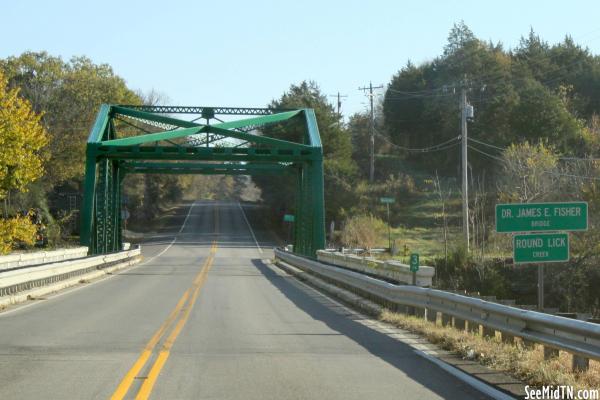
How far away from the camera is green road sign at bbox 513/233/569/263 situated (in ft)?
39.5

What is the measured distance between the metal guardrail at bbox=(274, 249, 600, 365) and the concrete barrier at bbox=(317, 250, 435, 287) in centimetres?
107

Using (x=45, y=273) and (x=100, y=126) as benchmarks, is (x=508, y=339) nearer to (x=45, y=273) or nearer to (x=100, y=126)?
(x=45, y=273)

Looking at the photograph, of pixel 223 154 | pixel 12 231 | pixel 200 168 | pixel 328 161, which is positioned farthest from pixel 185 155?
pixel 328 161

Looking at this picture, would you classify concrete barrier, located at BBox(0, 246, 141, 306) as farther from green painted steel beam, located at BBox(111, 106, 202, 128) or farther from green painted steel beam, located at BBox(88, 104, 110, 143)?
green painted steel beam, located at BBox(111, 106, 202, 128)

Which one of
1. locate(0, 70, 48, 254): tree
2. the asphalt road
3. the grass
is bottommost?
the asphalt road

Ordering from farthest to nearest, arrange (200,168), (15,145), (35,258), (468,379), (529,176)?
(200,168), (529,176), (15,145), (35,258), (468,379)

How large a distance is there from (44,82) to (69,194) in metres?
12.4

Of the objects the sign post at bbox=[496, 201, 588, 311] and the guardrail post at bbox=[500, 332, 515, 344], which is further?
the sign post at bbox=[496, 201, 588, 311]

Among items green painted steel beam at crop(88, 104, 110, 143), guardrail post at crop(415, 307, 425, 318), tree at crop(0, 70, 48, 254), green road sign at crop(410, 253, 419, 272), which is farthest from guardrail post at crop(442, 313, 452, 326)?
green painted steel beam at crop(88, 104, 110, 143)

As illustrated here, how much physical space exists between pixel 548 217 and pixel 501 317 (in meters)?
2.32

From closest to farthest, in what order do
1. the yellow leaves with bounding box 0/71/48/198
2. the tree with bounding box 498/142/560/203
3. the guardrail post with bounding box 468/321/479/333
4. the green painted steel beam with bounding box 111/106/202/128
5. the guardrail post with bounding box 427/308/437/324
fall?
the guardrail post with bounding box 468/321/479/333, the guardrail post with bounding box 427/308/437/324, the yellow leaves with bounding box 0/71/48/198, the green painted steel beam with bounding box 111/106/202/128, the tree with bounding box 498/142/560/203

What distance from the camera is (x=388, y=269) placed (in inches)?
852

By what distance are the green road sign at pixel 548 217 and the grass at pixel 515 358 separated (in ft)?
6.15

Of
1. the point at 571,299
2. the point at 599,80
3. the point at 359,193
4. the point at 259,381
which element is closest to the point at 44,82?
the point at 359,193
